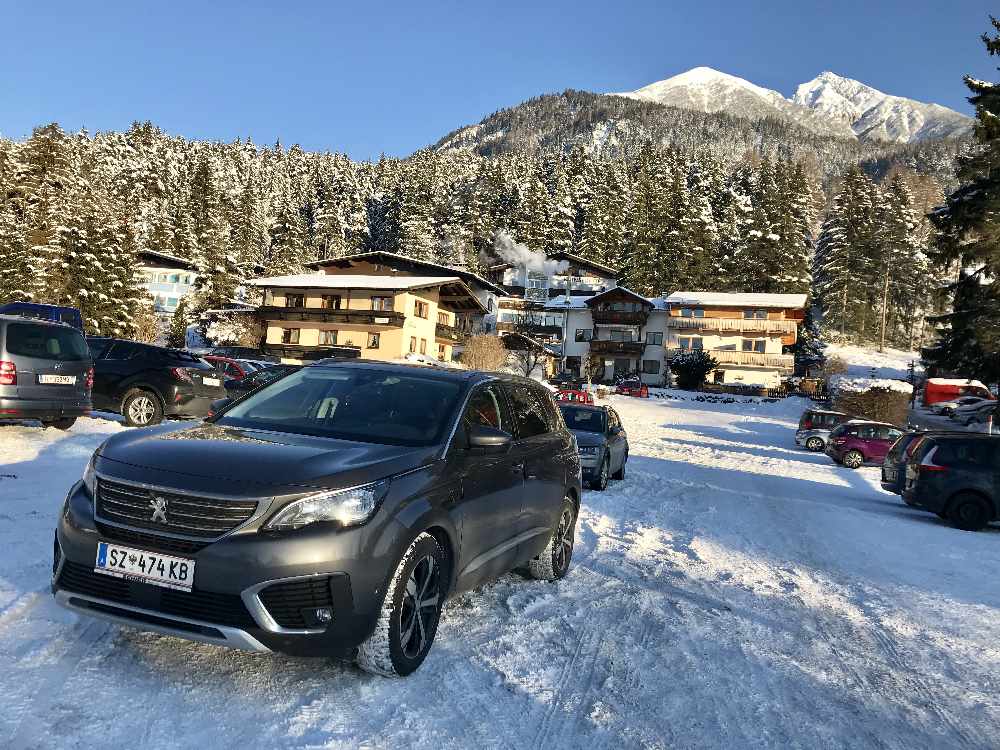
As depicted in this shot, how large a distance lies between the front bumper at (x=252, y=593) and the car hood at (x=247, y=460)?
0.26 m

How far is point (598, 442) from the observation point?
1322 centimetres

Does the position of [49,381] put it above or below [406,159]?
below

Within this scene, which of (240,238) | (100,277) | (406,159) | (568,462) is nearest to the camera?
(568,462)

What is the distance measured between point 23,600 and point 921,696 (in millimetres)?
5677

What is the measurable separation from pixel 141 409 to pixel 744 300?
6588 centimetres

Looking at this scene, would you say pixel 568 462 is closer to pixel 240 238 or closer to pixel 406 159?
pixel 240 238

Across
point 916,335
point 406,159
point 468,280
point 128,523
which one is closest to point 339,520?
point 128,523

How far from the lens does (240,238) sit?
8562 cm

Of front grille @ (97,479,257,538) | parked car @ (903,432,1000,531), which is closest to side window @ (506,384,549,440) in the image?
front grille @ (97,479,257,538)

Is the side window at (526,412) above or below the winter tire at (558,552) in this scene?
above

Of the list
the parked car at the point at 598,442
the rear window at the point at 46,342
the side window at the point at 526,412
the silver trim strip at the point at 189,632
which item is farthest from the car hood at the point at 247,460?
the parked car at the point at 598,442

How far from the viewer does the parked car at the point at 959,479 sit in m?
11.6

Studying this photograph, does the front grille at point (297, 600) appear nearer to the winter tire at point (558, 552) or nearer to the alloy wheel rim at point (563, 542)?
the winter tire at point (558, 552)

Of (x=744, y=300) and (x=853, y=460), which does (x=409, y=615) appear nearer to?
(x=853, y=460)
